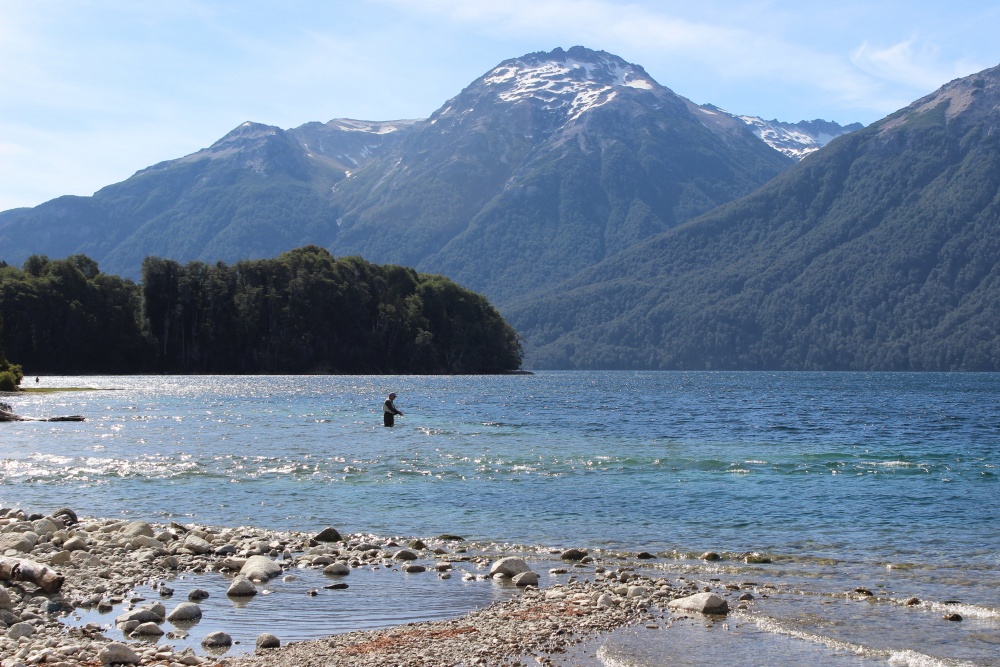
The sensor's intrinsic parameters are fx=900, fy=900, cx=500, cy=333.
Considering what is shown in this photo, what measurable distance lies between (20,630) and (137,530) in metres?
7.88

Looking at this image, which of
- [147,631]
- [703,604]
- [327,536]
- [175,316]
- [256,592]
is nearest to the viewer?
[147,631]

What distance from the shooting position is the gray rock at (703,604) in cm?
1594

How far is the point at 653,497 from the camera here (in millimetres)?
29844

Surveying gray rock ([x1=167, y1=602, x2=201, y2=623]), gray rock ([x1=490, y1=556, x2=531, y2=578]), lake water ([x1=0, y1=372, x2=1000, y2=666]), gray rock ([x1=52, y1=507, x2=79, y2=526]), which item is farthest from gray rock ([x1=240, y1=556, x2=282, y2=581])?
gray rock ([x1=52, y1=507, x2=79, y2=526])

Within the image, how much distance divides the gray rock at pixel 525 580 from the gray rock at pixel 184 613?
Answer: 240 inches

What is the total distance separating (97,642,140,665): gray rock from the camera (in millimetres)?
12672

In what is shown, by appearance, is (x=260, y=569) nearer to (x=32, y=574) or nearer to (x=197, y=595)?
(x=197, y=595)

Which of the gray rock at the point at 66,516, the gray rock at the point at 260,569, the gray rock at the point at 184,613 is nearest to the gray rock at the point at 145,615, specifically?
the gray rock at the point at 184,613

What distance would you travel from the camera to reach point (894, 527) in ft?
81.4

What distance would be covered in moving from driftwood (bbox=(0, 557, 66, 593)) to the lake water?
5411mm

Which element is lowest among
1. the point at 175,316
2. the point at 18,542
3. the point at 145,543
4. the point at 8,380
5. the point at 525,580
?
the point at 8,380

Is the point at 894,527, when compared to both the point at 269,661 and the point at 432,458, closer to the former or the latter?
the point at 269,661

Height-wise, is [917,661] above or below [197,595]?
above

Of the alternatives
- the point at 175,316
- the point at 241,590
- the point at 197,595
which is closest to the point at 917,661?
the point at 241,590
